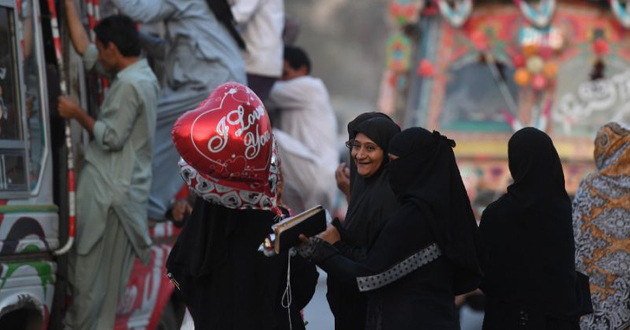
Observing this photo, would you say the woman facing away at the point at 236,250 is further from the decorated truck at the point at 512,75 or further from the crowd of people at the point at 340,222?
the decorated truck at the point at 512,75

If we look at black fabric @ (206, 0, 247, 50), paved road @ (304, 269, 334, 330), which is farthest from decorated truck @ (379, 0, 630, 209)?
black fabric @ (206, 0, 247, 50)

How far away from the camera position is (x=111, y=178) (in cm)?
598

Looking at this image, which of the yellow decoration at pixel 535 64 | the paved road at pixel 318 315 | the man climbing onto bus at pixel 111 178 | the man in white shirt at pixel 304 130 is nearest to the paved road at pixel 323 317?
the paved road at pixel 318 315

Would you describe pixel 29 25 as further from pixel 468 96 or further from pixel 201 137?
pixel 468 96

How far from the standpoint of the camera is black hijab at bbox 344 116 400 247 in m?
4.59

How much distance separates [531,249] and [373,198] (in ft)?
2.90

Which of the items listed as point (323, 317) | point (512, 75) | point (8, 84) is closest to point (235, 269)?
point (8, 84)

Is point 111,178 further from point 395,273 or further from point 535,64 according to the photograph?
point 535,64

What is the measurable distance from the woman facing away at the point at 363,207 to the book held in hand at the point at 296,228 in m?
0.12

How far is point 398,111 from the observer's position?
16812 mm

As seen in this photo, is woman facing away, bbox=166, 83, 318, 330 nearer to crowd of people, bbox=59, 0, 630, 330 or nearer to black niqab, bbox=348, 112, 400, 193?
crowd of people, bbox=59, 0, 630, 330

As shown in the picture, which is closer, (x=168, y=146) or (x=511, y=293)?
(x=511, y=293)

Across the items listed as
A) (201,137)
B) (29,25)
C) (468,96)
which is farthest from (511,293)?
(468,96)

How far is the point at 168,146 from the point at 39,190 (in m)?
1.41
